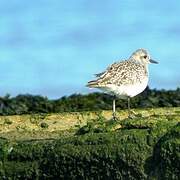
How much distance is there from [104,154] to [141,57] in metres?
7.06

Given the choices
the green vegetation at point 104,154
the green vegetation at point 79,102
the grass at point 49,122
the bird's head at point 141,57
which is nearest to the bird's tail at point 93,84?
the grass at point 49,122

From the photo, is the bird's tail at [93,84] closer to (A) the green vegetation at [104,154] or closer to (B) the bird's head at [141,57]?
(B) the bird's head at [141,57]

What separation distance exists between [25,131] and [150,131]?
416 centimetres

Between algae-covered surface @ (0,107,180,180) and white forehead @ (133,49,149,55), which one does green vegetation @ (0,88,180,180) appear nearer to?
algae-covered surface @ (0,107,180,180)

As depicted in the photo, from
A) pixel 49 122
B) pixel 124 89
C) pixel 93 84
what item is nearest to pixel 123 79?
pixel 124 89

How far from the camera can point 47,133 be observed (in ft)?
42.1

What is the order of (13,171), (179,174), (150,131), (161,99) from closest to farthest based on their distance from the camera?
(179,174) → (150,131) → (13,171) → (161,99)

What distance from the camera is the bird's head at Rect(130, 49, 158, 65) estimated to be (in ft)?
53.8

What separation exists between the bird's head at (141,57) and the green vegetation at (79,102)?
2946mm

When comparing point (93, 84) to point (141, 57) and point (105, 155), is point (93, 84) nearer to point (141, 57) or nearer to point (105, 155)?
point (141, 57)

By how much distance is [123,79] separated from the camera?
14.9 meters

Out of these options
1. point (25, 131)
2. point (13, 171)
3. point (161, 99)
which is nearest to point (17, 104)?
point (161, 99)

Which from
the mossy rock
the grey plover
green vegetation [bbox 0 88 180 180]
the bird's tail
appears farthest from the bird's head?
the mossy rock

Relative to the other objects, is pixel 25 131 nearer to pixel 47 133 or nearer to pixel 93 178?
pixel 47 133
